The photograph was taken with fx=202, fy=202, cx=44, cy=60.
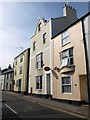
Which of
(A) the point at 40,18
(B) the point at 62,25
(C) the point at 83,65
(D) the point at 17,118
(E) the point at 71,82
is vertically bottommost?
(D) the point at 17,118

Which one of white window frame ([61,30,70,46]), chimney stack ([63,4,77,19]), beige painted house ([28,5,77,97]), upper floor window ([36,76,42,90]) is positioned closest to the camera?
white window frame ([61,30,70,46])

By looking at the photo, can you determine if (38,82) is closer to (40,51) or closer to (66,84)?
(40,51)

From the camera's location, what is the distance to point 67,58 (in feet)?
63.7

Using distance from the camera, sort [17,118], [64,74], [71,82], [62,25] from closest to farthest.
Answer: [17,118], [71,82], [64,74], [62,25]

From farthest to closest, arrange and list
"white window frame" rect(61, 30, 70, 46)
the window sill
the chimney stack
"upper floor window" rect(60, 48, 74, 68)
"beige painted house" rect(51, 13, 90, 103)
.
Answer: the chimney stack, "white window frame" rect(61, 30, 70, 46), "upper floor window" rect(60, 48, 74, 68), the window sill, "beige painted house" rect(51, 13, 90, 103)

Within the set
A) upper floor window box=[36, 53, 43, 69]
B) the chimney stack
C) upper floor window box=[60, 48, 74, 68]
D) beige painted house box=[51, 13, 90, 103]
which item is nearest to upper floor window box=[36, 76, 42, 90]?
upper floor window box=[36, 53, 43, 69]

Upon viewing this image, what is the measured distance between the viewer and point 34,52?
31.0 metres

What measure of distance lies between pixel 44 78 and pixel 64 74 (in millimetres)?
6227

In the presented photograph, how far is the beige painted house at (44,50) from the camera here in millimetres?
24831

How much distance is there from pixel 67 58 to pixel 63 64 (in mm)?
921

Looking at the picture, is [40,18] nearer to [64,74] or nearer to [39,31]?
[39,31]

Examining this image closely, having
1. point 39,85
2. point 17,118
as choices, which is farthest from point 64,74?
point 17,118

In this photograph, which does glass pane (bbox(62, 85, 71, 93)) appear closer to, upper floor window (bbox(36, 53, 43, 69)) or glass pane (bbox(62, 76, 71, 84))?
glass pane (bbox(62, 76, 71, 84))

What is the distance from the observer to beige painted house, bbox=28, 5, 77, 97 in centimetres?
2483
